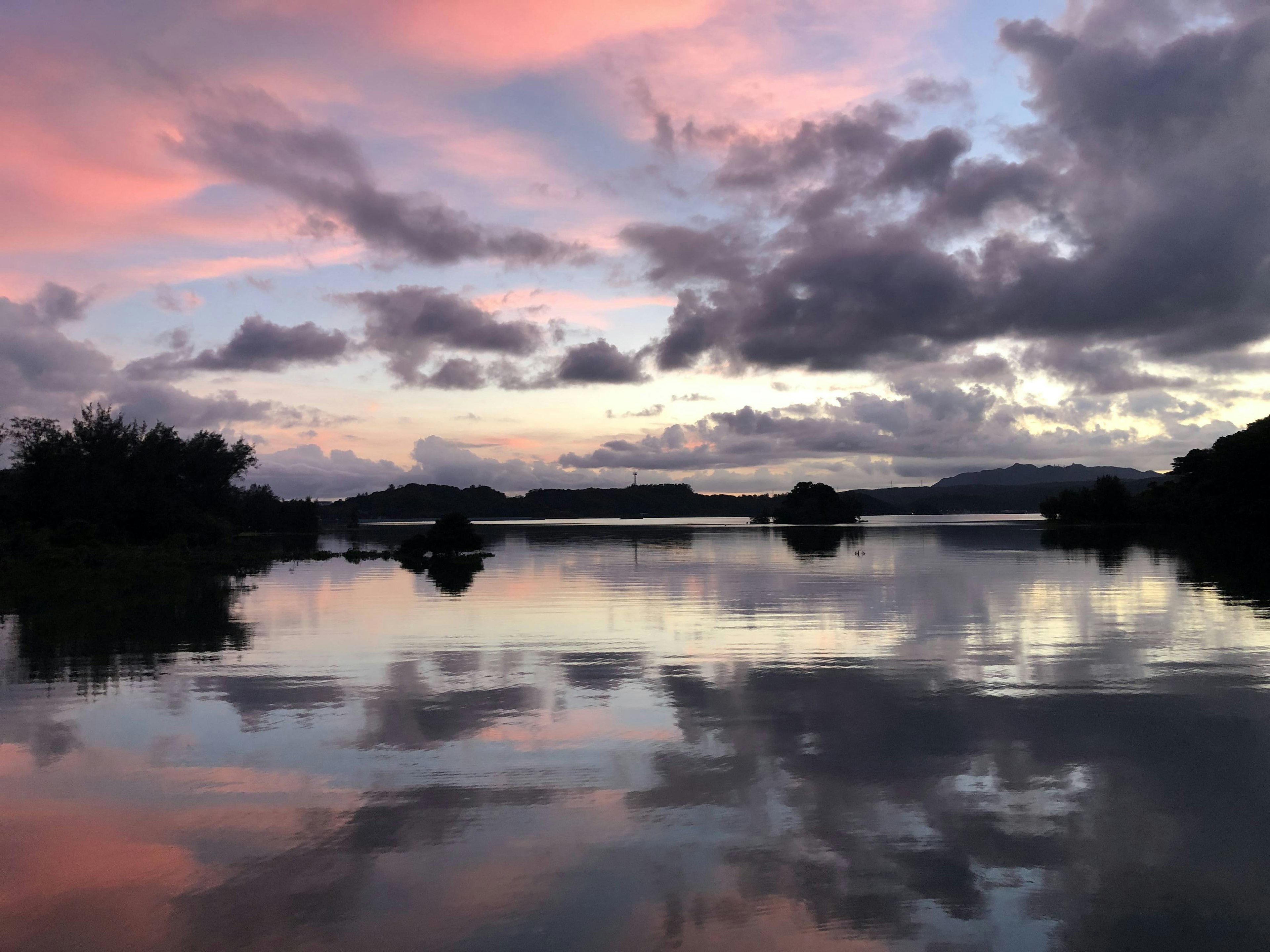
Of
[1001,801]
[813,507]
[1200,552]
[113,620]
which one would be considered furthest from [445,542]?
[813,507]

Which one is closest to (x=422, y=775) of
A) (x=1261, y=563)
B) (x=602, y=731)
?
(x=602, y=731)

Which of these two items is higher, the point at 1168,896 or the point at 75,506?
the point at 75,506

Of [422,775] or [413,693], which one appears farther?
[413,693]

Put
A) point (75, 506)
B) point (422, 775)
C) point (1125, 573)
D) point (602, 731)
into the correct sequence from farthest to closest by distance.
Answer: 1. point (75, 506)
2. point (1125, 573)
3. point (602, 731)
4. point (422, 775)

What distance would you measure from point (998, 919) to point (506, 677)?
1112 cm

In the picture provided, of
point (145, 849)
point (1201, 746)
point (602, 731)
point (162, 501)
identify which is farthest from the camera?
point (162, 501)

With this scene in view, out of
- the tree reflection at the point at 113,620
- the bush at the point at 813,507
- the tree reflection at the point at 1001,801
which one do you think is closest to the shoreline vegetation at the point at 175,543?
the tree reflection at the point at 113,620

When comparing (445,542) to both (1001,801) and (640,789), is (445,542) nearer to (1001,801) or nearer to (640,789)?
(640,789)

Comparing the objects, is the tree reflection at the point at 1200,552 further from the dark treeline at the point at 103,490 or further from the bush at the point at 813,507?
the bush at the point at 813,507

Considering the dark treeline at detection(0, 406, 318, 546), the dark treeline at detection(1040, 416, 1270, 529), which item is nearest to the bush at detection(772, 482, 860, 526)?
the dark treeline at detection(1040, 416, 1270, 529)

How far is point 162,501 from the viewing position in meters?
63.4

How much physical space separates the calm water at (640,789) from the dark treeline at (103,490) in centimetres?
3931

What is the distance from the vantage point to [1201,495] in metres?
96.1

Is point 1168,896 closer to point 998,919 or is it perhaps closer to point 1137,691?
point 998,919
